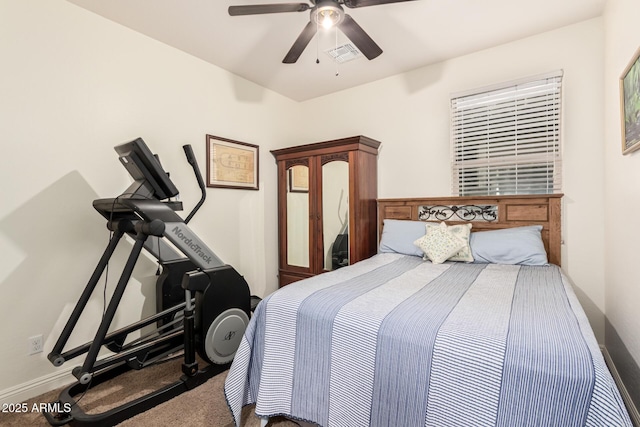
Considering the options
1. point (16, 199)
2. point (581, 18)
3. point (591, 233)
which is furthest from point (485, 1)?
point (16, 199)

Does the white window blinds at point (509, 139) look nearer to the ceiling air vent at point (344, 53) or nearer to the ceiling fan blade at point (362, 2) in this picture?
the ceiling air vent at point (344, 53)

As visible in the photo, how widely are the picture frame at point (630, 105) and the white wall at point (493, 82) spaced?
0.78 metres

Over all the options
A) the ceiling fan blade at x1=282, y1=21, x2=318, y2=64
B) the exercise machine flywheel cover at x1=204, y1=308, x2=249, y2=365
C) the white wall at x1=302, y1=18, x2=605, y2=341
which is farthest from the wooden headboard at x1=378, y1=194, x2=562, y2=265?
the exercise machine flywheel cover at x1=204, y1=308, x2=249, y2=365

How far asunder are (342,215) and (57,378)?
263cm

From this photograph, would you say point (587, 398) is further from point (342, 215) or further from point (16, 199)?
point (16, 199)

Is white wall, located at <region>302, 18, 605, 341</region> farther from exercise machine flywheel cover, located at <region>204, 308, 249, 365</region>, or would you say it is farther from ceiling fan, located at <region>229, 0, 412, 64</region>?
exercise machine flywheel cover, located at <region>204, 308, 249, 365</region>

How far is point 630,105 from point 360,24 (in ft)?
6.10

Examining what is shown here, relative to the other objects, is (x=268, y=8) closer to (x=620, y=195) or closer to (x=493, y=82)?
(x=493, y=82)

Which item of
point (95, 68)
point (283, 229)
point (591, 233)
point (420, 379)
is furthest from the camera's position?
point (283, 229)

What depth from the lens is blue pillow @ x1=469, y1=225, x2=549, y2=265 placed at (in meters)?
2.41

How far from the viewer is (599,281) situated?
2479mm

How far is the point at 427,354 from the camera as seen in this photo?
117 centimetres

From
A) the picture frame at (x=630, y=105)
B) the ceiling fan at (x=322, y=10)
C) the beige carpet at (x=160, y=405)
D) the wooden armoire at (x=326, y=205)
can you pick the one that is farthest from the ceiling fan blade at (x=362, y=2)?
the beige carpet at (x=160, y=405)

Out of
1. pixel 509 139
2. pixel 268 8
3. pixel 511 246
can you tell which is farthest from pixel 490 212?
pixel 268 8
